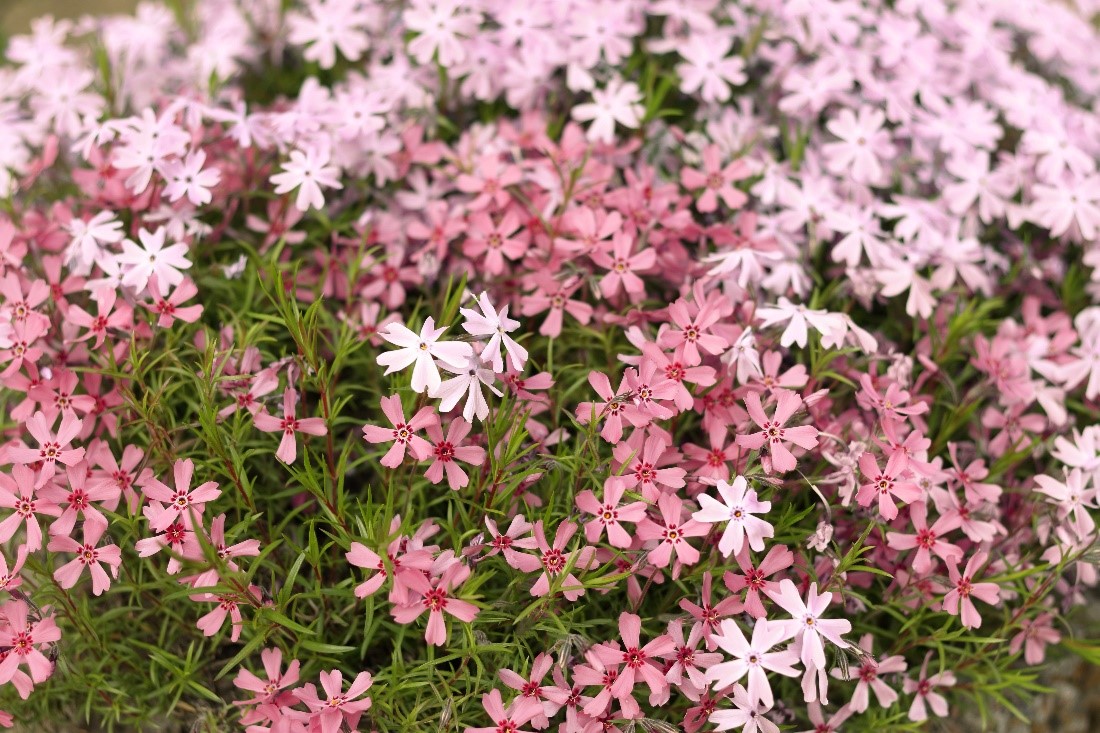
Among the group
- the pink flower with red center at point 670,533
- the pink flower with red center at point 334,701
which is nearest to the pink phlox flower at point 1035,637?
the pink flower with red center at point 670,533

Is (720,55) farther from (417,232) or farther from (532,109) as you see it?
(417,232)

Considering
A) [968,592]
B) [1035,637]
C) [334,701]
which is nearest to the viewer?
[334,701]

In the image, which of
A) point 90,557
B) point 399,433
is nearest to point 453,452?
point 399,433

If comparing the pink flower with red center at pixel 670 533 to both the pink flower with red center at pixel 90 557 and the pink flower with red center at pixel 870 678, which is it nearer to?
the pink flower with red center at pixel 870 678

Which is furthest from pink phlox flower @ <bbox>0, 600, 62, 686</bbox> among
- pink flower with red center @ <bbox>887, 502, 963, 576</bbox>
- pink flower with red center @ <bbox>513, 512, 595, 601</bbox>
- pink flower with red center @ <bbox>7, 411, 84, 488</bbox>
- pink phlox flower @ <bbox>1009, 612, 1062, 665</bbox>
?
pink phlox flower @ <bbox>1009, 612, 1062, 665</bbox>

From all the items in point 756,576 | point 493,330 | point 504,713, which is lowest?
point 504,713

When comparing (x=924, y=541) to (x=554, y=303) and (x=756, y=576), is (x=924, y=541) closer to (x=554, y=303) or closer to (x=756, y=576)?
(x=756, y=576)

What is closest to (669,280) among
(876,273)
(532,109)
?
(876,273)
